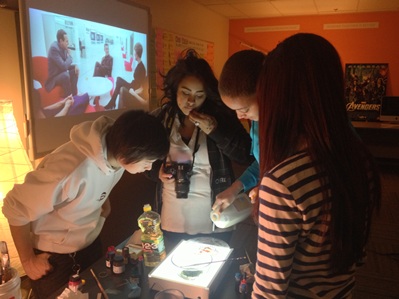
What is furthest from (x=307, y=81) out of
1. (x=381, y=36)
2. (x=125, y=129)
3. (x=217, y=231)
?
(x=381, y=36)

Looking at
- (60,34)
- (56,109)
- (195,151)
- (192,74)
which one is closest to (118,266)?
(195,151)

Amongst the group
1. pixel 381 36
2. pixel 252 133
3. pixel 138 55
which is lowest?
pixel 252 133

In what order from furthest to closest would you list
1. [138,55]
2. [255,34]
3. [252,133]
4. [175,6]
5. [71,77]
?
[255,34] → [175,6] → [138,55] → [71,77] → [252,133]

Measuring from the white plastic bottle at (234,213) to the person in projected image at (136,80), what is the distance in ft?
5.67

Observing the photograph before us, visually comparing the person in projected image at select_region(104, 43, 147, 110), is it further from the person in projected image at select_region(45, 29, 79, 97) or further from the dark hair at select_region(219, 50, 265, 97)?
the dark hair at select_region(219, 50, 265, 97)

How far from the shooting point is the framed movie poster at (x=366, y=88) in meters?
5.55

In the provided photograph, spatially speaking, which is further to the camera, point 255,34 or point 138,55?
point 255,34

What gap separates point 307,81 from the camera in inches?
26.8

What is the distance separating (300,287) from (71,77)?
2.00 meters

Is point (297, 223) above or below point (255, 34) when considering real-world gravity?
below

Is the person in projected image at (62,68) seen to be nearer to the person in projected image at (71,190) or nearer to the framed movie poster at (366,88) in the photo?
the person in projected image at (71,190)

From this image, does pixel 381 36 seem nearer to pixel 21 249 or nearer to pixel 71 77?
pixel 71 77

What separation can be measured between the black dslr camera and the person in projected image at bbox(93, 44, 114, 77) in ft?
4.54

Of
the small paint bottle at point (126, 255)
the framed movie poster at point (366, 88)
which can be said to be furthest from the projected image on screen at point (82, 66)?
the framed movie poster at point (366, 88)
